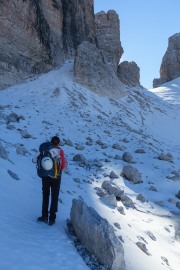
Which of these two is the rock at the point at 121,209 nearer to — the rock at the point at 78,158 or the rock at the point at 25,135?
the rock at the point at 78,158

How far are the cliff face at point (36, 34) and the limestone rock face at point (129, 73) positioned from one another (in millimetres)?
6390

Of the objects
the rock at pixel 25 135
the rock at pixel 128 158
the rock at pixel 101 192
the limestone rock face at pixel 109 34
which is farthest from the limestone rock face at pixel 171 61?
the rock at pixel 101 192

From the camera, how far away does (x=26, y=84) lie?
31109mm

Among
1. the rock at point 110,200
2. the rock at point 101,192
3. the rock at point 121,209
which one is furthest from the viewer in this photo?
the rock at point 101,192

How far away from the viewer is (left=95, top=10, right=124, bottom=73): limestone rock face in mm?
50594

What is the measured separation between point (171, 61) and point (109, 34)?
999 inches

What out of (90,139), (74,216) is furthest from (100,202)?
(90,139)

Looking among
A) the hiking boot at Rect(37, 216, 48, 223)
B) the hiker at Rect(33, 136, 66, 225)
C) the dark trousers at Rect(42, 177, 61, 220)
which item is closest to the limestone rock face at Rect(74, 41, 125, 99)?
the hiker at Rect(33, 136, 66, 225)

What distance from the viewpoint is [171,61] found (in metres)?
73.6

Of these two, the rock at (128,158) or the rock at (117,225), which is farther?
the rock at (128,158)

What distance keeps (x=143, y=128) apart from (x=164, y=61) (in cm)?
4882

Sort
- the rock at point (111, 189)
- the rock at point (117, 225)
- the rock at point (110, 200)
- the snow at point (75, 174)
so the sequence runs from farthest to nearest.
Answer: the rock at point (111, 189), the rock at point (110, 200), the rock at point (117, 225), the snow at point (75, 174)

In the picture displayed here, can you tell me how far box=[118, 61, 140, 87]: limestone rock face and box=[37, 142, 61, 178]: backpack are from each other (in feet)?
126

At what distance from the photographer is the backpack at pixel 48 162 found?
307 inches
